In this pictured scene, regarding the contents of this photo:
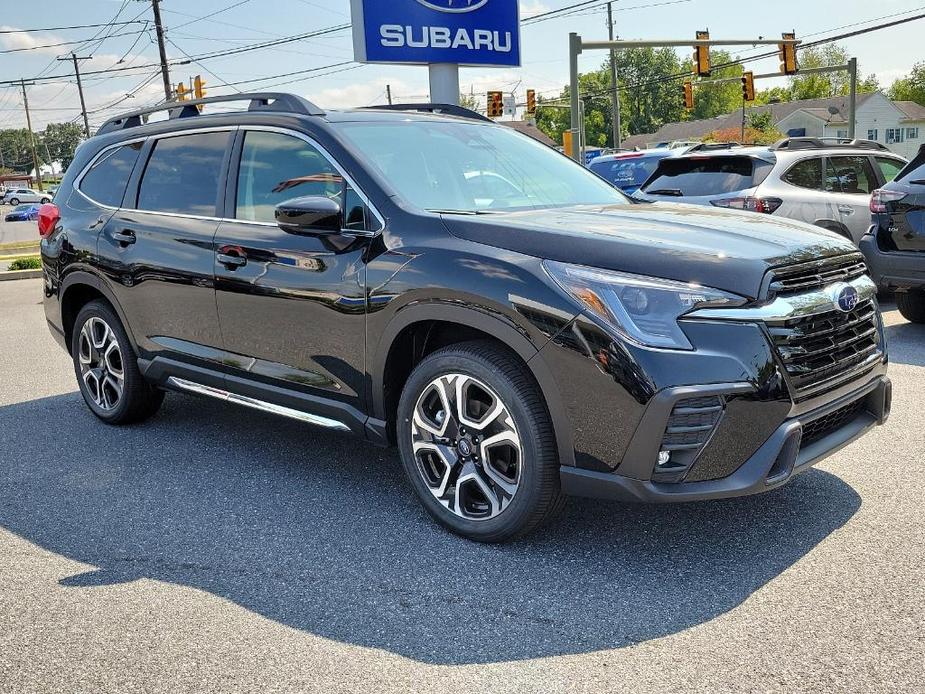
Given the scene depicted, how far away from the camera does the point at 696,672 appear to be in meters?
2.68

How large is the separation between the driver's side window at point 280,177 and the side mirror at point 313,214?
0.07 m

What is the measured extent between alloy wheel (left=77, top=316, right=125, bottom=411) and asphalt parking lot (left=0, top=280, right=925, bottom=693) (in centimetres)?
75

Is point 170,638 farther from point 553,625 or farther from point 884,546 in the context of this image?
point 884,546

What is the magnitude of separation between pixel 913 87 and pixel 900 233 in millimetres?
127993

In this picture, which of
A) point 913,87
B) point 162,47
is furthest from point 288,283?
point 913,87

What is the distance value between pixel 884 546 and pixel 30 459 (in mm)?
4301

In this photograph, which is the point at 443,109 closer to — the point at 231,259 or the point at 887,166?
the point at 231,259

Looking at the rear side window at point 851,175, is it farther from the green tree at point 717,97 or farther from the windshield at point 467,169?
the green tree at point 717,97

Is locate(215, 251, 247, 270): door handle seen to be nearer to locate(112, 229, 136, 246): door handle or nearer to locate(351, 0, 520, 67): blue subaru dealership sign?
locate(112, 229, 136, 246): door handle

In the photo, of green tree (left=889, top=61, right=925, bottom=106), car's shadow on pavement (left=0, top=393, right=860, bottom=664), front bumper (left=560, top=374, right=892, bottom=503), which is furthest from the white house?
front bumper (left=560, top=374, right=892, bottom=503)

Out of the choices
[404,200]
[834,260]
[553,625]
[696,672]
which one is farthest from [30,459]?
[834,260]

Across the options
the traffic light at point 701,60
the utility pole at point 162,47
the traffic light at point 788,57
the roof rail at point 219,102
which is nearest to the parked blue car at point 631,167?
the roof rail at point 219,102

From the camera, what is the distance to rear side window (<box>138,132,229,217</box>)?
4.69m

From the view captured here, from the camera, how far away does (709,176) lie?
946cm
